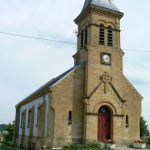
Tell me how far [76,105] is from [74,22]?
1087 centimetres

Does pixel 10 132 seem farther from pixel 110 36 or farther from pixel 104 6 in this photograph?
pixel 104 6

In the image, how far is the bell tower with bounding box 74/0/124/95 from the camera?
2822 cm

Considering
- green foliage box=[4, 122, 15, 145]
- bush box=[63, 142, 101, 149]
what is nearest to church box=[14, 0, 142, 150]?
bush box=[63, 142, 101, 149]

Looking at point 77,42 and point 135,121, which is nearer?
point 135,121

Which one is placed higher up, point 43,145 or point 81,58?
point 81,58

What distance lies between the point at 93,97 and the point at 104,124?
2919 millimetres

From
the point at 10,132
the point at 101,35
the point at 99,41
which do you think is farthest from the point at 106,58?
the point at 10,132

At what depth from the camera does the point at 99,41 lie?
29.4 m

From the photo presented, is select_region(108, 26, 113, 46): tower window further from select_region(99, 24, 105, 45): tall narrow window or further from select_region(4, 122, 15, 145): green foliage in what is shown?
select_region(4, 122, 15, 145): green foliage

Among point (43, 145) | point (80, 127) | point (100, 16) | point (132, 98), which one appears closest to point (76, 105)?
point (80, 127)

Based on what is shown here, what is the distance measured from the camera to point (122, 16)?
30969 millimetres

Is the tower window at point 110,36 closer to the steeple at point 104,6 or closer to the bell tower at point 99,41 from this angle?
the bell tower at point 99,41

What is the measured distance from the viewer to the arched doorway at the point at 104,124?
27.3m

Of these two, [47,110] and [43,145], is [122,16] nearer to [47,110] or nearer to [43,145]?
[47,110]
